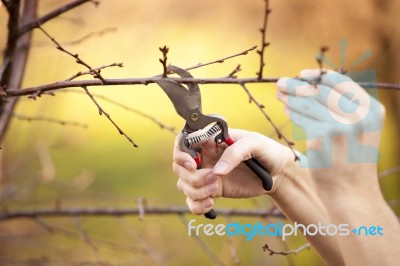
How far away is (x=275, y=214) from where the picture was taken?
1778 mm

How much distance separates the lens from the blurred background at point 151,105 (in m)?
2.55

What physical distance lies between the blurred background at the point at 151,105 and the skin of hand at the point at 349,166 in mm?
434

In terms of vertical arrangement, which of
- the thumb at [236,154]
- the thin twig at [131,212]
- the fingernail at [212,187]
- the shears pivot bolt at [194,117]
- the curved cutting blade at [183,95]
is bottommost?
the thin twig at [131,212]

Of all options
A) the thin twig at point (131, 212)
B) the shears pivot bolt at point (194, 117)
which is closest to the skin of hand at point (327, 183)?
the shears pivot bolt at point (194, 117)

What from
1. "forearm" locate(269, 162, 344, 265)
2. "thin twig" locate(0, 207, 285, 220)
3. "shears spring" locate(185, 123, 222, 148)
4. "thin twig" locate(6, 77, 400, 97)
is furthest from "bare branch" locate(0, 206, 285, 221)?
"thin twig" locate(6, 77, 400, 97)

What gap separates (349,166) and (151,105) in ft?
10.1

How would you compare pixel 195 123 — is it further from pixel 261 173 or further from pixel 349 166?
pixel 349 166

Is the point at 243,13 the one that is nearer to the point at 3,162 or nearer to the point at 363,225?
the point at 3,162

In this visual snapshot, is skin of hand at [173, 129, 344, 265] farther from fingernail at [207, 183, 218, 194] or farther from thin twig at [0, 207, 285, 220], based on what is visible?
thin twig at [0, 207, 285, 220]

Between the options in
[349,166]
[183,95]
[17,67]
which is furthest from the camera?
[17,67]

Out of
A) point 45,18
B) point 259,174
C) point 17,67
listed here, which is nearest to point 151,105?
point 17,67

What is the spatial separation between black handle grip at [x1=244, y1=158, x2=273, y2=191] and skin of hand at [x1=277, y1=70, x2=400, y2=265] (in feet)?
0.57

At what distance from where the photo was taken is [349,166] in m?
1.35

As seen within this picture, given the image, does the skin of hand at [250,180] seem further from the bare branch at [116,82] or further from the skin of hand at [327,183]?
the bare branch at [116,82]
